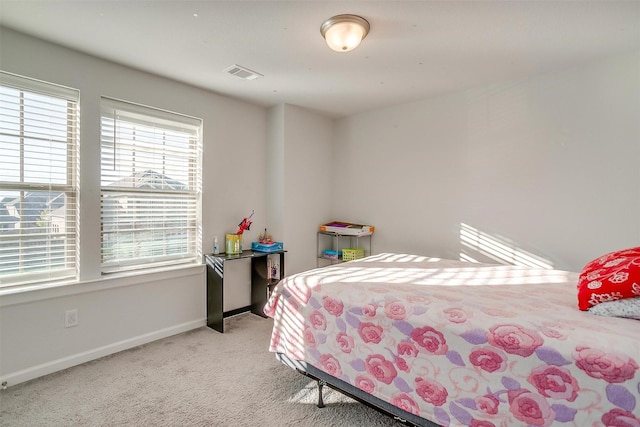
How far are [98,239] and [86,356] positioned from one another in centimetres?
92

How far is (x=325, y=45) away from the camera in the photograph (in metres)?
2.28

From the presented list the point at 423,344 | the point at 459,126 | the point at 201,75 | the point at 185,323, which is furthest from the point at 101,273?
the point at 459,126

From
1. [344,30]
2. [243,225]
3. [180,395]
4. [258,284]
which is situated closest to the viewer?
[344,30]

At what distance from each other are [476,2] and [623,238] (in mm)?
2041

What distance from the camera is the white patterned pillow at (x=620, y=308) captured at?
1.33 metres

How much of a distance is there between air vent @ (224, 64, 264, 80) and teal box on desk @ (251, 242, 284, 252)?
1706 mm

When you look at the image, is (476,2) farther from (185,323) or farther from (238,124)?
(185,323)

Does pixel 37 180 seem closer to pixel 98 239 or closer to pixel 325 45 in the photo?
pixel 98 239

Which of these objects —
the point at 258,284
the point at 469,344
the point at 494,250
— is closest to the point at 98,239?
the point at 258,284

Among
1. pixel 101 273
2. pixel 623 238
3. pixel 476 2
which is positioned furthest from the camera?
pixel 101 273

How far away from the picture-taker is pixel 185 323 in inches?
123

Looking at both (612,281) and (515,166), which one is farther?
(515,166)

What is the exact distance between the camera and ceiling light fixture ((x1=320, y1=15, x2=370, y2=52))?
1917mm

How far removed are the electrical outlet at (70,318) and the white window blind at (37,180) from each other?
10.7 inches
